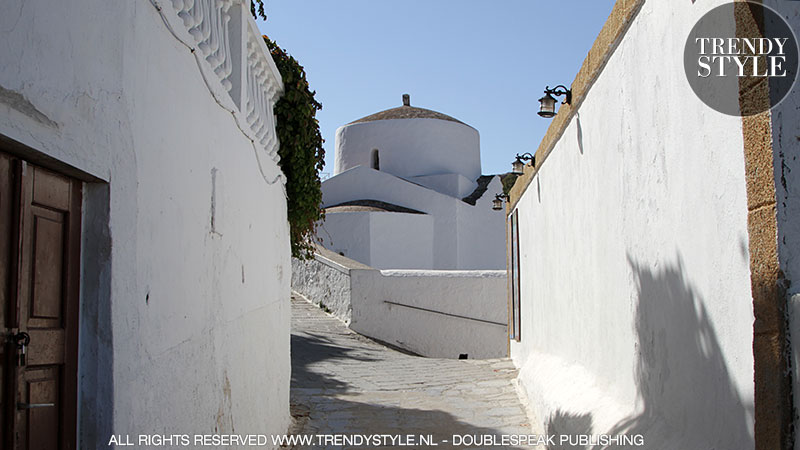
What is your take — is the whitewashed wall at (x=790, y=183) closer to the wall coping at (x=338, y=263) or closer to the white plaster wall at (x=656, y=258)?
the white plaster wall at (x=656, y=258)

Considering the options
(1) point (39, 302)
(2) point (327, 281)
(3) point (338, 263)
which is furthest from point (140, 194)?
(2) point (327, 281)

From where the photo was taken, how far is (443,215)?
23703 millimetres

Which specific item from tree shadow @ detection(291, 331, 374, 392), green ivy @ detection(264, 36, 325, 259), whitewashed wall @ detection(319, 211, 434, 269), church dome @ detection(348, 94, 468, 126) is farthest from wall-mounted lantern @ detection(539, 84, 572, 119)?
church dome @ detection(348, 94, 468, 126)

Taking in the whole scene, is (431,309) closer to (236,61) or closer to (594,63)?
(594,63)

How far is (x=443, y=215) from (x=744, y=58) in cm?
2152

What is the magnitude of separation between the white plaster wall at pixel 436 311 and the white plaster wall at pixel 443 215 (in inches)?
332

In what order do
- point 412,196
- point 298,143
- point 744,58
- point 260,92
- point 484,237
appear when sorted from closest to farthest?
point 744,58, point 260,92, point 298,143, point 412,196, point 484,237

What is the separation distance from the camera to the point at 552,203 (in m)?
6.54

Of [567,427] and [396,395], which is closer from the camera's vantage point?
[567,427]

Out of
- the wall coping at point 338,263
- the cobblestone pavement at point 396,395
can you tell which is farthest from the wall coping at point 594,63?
the wall coping at point 338,263

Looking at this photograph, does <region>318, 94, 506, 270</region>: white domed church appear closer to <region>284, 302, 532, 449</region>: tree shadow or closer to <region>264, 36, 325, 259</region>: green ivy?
<region>284, 302, 532, 449</region>: tree shadow

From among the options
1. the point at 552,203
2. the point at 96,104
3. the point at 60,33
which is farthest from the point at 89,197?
the point at 552,203

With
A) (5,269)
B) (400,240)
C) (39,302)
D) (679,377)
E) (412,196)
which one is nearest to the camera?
(5,269)

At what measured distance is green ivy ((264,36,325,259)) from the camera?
5.70 metres
